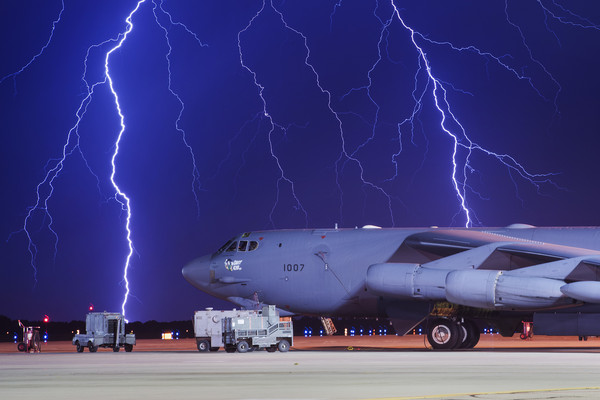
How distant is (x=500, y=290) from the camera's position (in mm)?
26188

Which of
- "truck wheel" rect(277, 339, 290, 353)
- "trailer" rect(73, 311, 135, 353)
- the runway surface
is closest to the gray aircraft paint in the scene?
"truck wheel" rect(277, 339, 290, 353)

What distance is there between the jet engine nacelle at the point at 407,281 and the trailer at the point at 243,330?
10.5 ft

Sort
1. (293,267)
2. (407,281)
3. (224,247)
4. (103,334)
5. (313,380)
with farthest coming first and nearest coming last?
(224,247) → (103,334) → (293,267) → (407,281) → (313,380)

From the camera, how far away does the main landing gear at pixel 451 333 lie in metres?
29.6

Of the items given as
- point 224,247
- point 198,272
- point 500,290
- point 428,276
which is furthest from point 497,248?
point 198,272

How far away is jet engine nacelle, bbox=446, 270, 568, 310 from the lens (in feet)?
84.5

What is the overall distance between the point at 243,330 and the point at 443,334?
614cm

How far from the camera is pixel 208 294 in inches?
1313

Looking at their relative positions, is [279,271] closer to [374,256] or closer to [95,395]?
[374,256]

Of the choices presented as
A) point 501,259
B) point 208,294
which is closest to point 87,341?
point 208,294

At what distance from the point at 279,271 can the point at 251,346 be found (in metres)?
3.30

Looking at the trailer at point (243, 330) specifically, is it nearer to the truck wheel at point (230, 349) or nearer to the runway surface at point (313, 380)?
the truck wheel at point (230, 349)

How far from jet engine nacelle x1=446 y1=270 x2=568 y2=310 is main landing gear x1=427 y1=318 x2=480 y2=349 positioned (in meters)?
2.92

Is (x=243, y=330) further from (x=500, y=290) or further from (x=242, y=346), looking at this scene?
(x=500, y=290)
